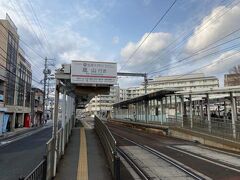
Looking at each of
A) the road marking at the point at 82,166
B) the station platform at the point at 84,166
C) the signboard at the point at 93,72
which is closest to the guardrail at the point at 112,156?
the station platform at the point at 84,166

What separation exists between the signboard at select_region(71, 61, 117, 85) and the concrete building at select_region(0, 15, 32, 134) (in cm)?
2924

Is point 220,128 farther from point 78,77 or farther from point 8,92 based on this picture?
point 8,92

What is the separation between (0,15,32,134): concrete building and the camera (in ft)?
124

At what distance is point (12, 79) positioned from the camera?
42406 millimetres

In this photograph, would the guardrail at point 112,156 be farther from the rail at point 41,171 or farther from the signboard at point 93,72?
the signboard at point 93,72

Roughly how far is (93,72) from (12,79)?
35738 mm

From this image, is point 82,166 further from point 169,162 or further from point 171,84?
point 171,84

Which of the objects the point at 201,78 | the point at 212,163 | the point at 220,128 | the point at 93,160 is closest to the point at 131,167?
the point at 93,160

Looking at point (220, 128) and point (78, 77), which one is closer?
point (78, 77)

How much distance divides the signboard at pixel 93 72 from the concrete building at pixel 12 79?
29.2 m

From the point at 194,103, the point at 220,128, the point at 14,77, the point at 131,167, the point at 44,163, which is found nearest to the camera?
the point at 44,163

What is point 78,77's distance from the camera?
1012cm

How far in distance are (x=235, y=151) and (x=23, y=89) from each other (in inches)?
1684

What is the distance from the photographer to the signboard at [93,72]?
10.1 m
